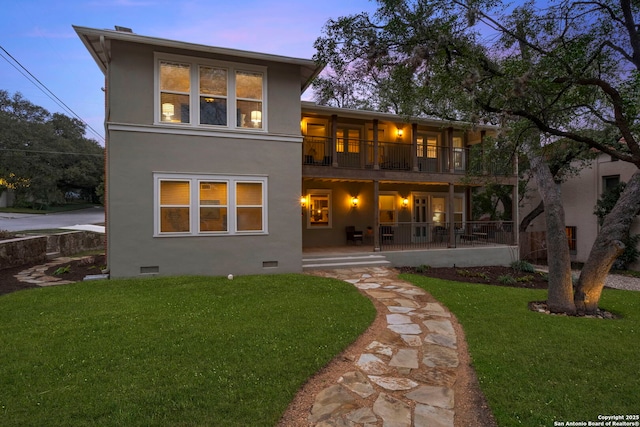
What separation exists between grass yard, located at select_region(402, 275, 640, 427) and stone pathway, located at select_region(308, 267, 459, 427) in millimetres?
377

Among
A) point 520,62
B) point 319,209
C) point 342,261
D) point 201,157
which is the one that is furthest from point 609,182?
point 201,157

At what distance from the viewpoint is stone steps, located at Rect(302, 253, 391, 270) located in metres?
9.95

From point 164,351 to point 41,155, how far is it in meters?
38.6

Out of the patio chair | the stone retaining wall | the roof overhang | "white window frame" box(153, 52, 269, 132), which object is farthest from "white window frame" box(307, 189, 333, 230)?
the stone retaining wall

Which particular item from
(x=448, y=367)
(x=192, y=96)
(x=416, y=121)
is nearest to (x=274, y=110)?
(x=192, y=96)

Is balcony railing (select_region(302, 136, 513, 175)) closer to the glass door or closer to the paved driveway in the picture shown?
the glass door

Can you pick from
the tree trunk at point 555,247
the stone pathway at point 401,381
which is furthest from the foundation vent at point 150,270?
the tree trunk at point 555,247

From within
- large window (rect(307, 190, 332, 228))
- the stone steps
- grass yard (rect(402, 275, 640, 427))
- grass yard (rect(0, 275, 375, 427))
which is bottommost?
grass yard (rect(402, 275, 640, 427))

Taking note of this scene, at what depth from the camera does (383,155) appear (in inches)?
526

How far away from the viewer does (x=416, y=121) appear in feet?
38.8

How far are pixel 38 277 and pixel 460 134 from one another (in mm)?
15579

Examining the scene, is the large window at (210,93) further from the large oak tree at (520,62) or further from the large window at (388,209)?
the large window at (388,209)

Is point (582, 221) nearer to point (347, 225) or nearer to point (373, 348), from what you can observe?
point (347, 225)

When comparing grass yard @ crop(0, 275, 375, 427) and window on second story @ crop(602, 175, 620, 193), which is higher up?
window on second story @ crop(602, 175, 620, 193)
